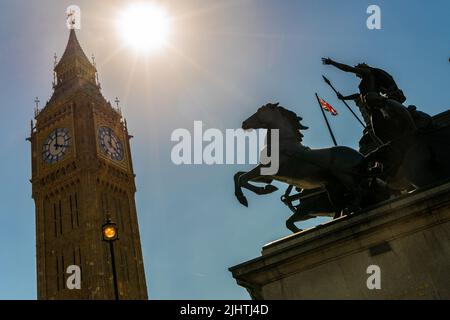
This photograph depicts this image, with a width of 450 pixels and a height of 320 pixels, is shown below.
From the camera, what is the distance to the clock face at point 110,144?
6612cm

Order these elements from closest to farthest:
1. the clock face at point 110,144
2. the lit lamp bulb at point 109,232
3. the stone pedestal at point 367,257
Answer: the stone pedestal at point 367,257
the lit lamp bulb at point 109,232
the clock face at point 110,144

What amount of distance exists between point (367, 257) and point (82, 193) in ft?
188

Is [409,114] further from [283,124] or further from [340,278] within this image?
[340,278]

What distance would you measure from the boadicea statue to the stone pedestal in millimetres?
1289

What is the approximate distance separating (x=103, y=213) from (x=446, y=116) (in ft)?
180

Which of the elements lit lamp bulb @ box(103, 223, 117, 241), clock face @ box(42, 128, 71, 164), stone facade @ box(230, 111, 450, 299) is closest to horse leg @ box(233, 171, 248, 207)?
stone facade @ box(230, 111, 450, 299)

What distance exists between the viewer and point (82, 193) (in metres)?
62.2

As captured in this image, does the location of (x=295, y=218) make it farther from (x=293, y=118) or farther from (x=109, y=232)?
(x=109, y=232)

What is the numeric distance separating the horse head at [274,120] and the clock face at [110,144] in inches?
2244

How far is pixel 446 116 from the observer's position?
36.7 ft

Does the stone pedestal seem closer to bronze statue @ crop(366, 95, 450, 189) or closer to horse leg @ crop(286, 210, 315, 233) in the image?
bronze statue @ crop(366, 95, 450, 189)

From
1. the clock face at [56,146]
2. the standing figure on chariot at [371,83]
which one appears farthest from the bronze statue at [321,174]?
the clock face at [56,146]

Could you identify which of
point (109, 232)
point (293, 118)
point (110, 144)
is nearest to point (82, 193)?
point (110, 144)

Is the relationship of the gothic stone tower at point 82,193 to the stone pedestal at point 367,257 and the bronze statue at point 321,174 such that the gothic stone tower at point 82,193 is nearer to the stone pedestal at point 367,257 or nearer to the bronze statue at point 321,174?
the bronze statue at point 321,174
